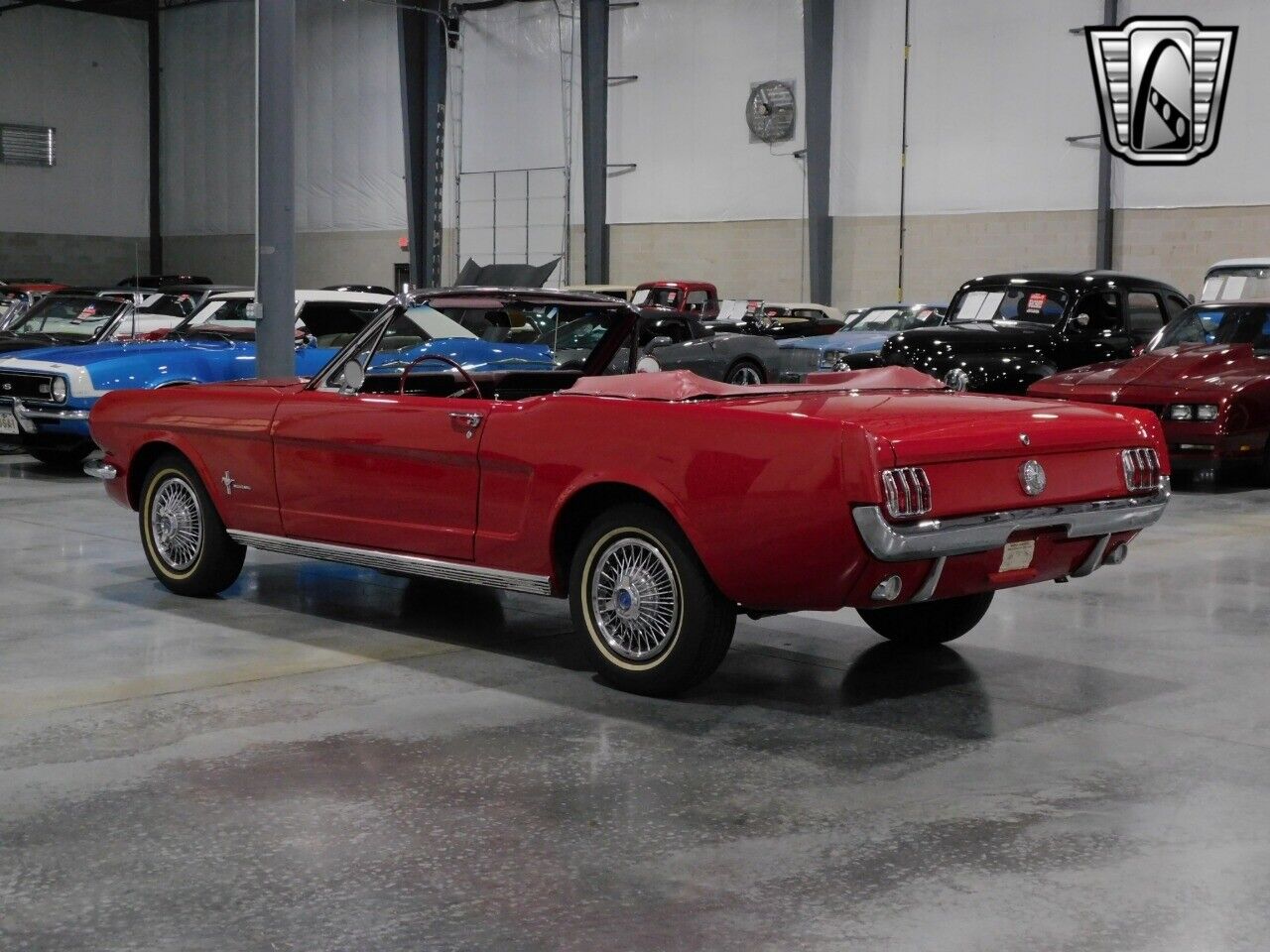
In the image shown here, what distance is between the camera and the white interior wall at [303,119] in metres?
34.1

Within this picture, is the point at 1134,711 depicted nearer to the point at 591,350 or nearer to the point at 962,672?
the point at 962,672

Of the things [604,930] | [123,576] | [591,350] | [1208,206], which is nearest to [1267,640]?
[591,350]

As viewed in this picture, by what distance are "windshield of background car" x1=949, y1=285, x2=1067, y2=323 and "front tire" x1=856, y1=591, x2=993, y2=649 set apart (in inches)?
332

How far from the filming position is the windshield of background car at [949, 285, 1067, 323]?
14070 mm

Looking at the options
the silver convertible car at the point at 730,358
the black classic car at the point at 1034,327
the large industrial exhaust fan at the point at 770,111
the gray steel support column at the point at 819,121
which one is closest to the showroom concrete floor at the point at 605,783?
the black classic car at the point at 1034,327

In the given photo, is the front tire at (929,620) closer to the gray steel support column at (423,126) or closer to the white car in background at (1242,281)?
the white car in background at (1242,281)

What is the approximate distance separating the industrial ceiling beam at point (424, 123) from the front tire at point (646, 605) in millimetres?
27404

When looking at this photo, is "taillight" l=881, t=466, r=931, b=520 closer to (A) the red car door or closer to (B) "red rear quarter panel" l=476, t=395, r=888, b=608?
(B) "red rear quarter panel" l=476, t=395, r=888, b=608

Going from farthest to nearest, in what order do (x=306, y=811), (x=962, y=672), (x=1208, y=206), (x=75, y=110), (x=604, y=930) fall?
(x=75, y=110) < (x=1208, y=206) < (x=962, y=672) < (x=306, y=811) < (x=604, y=930)

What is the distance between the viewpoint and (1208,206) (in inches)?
936

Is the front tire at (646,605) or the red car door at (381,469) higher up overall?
the red car door at (381,469)

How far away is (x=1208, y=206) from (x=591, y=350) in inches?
763

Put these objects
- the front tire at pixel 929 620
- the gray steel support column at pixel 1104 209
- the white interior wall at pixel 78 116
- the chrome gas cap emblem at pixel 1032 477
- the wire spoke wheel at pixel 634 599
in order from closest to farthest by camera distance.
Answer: the chrome gas cap emblem at pixel 1032 477 < the wire spoke wheel at pixel 634 599 < the front tire at pixel 929 620 < the gray steel support column at pixel 1104 209 < the white interior wall at pixel 78 116

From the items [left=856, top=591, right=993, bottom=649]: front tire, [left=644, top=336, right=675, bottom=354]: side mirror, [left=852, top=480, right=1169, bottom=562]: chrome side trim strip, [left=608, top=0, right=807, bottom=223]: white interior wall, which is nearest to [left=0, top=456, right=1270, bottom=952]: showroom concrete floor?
[left=856, top=591, right=993, bottom=649]: front tire
